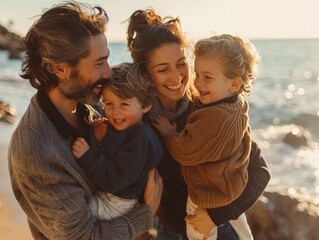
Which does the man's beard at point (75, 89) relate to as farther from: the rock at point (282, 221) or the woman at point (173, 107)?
the rock at point (282, 221)

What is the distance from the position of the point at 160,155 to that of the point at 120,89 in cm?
46

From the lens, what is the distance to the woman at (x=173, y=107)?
3.27 metres

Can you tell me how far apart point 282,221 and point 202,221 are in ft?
10.0

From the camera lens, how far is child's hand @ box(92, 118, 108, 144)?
313cm

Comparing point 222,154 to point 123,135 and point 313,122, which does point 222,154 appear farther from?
point 313,122

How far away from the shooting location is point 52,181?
275 cm

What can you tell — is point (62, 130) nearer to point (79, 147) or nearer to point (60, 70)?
point (79, 147)

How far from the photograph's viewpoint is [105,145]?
9.95ft

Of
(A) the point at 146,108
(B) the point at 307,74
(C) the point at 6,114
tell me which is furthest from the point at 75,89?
(B) the point at 307,74

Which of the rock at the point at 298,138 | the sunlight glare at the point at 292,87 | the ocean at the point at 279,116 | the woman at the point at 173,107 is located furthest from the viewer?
the sunlight glare at the point at 292,87

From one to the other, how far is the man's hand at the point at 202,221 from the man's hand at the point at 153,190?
10.4 inches

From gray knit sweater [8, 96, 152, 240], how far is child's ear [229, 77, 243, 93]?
1.04 meters

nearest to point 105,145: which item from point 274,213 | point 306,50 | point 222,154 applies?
point 222,154

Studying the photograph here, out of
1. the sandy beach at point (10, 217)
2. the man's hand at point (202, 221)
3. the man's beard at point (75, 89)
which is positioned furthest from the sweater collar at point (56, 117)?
the sandy beach at point (10, 217)
